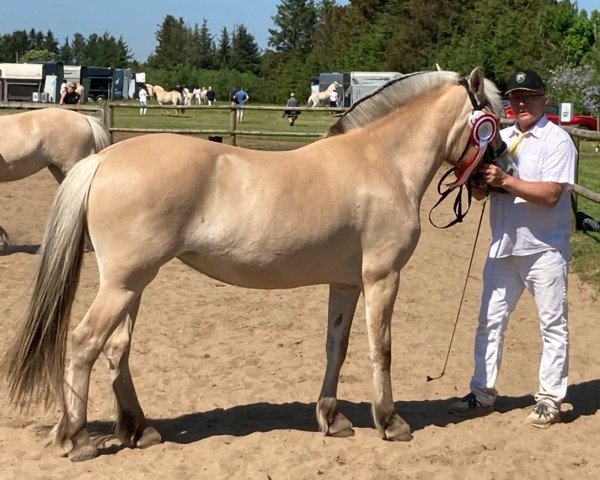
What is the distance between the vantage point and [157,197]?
4.60 meters

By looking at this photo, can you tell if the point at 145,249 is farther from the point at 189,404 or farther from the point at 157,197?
the point at 189,404

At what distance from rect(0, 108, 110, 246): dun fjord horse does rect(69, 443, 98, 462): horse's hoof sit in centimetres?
652

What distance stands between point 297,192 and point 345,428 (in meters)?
1.44

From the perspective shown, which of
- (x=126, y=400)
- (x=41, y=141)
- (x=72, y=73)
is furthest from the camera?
(x=72, y=73)

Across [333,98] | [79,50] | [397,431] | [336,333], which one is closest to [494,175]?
[336,333]

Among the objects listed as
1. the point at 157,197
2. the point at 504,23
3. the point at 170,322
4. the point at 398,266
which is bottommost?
the point at 170,322

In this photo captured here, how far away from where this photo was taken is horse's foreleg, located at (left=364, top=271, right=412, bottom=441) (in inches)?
204

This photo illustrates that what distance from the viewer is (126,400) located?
507cm

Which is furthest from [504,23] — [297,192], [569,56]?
[297,192]

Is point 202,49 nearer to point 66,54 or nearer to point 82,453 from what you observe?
point 66,54

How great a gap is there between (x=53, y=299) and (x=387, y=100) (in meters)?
2.24

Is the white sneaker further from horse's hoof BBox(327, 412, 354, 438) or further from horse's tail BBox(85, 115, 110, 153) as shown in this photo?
horse's tail BBox(85, 115, 110, 153)

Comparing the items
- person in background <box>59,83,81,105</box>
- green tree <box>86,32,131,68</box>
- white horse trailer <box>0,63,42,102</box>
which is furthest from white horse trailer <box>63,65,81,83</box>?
green tree <box>86,32,131,68</box>

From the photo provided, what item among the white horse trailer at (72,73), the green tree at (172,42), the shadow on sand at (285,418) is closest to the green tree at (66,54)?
the green tree at (172,42)
